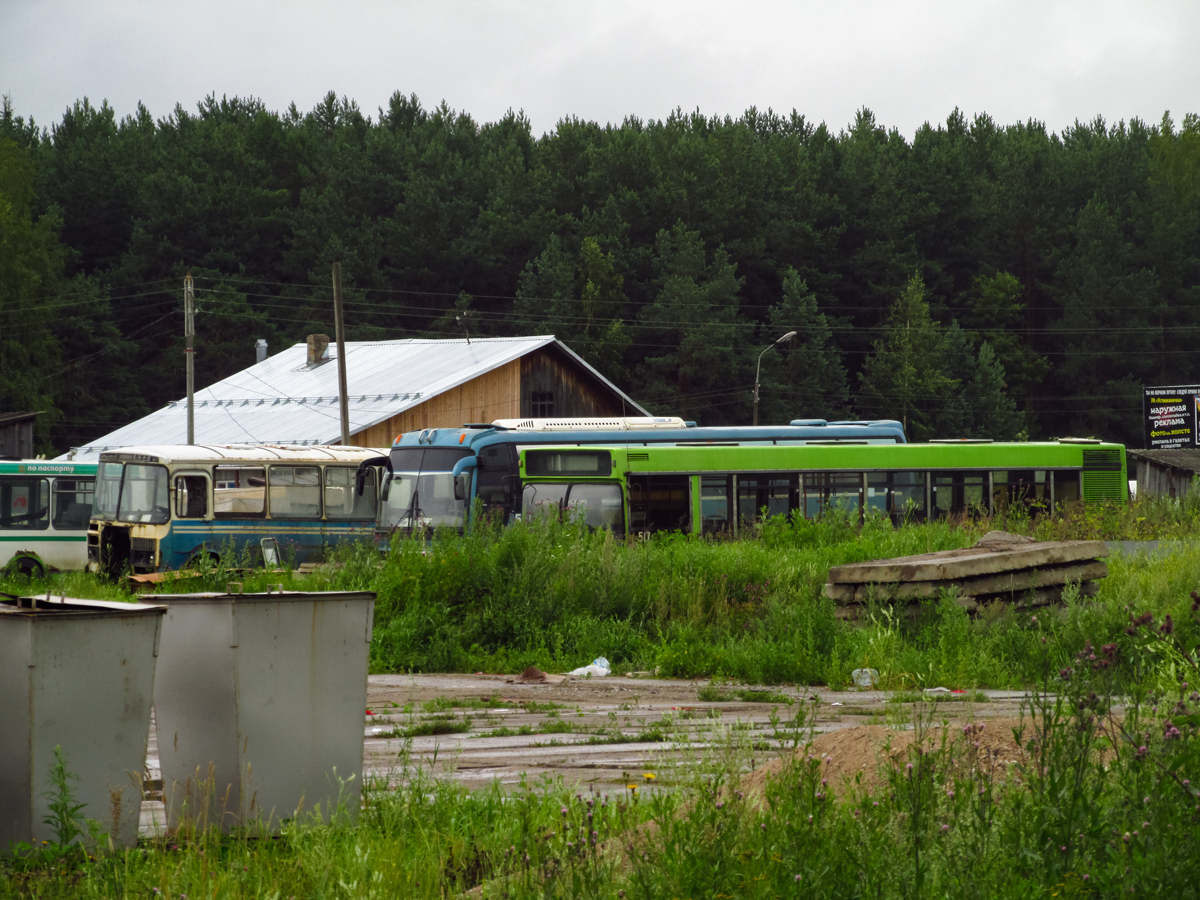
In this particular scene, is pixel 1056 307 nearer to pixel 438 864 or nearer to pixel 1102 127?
pixel 1102 127

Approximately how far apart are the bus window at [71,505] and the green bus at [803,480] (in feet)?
31.8

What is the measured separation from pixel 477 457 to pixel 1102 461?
13.6 m

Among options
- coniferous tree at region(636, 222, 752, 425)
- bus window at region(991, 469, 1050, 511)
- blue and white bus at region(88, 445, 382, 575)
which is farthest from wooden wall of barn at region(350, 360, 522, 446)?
bus window at region(991, 469, 1050, 511)

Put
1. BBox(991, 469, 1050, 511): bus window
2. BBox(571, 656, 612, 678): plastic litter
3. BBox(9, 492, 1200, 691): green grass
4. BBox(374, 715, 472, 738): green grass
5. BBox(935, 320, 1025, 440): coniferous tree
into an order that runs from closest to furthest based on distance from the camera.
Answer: BBox(374, 715, 472, 738): green grass → BBox(9, 492, 1200, 691): green grass → BBox(571, 656, 612, 678): plastic litter → BBox(991, 469, 1050, 511): bus window → BBox(935, 320, 1025, 440): coniferous tree

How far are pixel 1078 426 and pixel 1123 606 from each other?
73891mm

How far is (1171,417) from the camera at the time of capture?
44.2m

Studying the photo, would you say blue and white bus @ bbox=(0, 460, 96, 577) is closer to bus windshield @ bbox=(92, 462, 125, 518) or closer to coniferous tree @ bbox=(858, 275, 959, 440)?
bus windshield @ bbox=(92, 462, 125, 518)

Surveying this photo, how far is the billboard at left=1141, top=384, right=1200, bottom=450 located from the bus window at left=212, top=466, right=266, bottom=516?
99.5 ft

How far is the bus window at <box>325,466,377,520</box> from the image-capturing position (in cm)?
2683

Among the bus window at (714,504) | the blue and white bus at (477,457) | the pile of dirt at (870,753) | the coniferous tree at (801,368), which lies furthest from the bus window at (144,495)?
the coniferous tree at (801,368)

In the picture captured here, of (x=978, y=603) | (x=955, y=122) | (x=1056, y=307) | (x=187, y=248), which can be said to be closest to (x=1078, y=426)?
(x=1056, y=307)

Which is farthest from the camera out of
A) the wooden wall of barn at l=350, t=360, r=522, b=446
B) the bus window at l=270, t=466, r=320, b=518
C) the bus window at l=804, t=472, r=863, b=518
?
the wooden wall of barn at l=350, t=360, r=522, b=446

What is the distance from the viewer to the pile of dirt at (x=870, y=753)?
237 inches

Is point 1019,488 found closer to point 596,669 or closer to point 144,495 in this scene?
point 596,669
